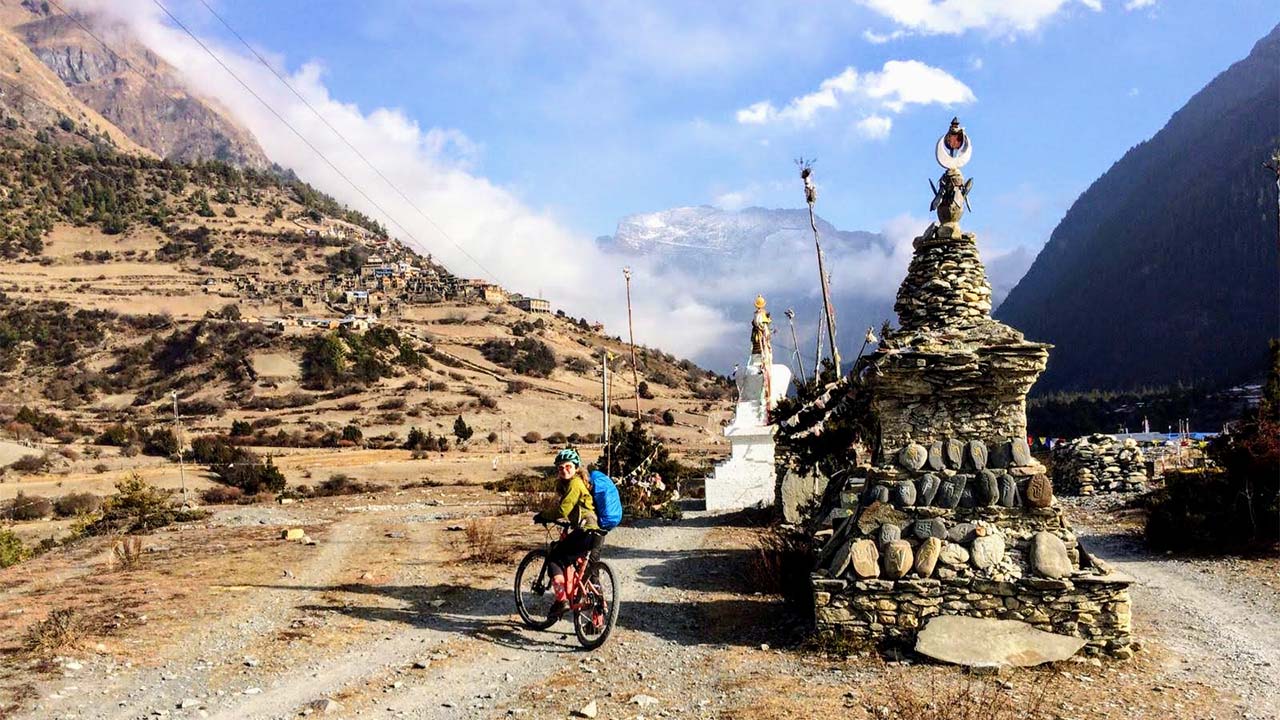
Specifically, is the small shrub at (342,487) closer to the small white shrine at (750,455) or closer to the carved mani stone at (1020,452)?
the small white shrine at (750,455)

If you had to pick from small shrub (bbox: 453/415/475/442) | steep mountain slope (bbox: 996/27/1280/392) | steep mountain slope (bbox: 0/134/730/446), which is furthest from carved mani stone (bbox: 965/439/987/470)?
steep mountain slope (bbox: 996/27/1280/392)

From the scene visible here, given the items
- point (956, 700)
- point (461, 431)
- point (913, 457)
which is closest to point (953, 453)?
point (913, 457)

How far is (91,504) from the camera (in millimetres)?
23547

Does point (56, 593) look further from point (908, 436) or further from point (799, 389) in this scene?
point (799, 389)

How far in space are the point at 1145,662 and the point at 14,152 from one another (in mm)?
128436

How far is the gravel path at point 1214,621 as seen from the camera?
20.5ft

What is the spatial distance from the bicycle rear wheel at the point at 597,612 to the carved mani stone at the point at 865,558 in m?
2.09

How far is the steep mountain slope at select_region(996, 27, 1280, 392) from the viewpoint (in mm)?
99688

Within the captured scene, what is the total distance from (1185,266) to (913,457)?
130531 millimetres

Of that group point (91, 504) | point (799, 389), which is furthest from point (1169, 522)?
point (91, 504)

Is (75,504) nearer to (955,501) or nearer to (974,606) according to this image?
(955,501)

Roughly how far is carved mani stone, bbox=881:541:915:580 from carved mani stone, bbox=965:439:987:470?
3.53 ft

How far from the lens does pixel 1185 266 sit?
4473 inches

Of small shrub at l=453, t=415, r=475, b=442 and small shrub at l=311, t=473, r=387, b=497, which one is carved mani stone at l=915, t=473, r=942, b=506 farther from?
small shrub at l=453, t=415, r=475, b=442
